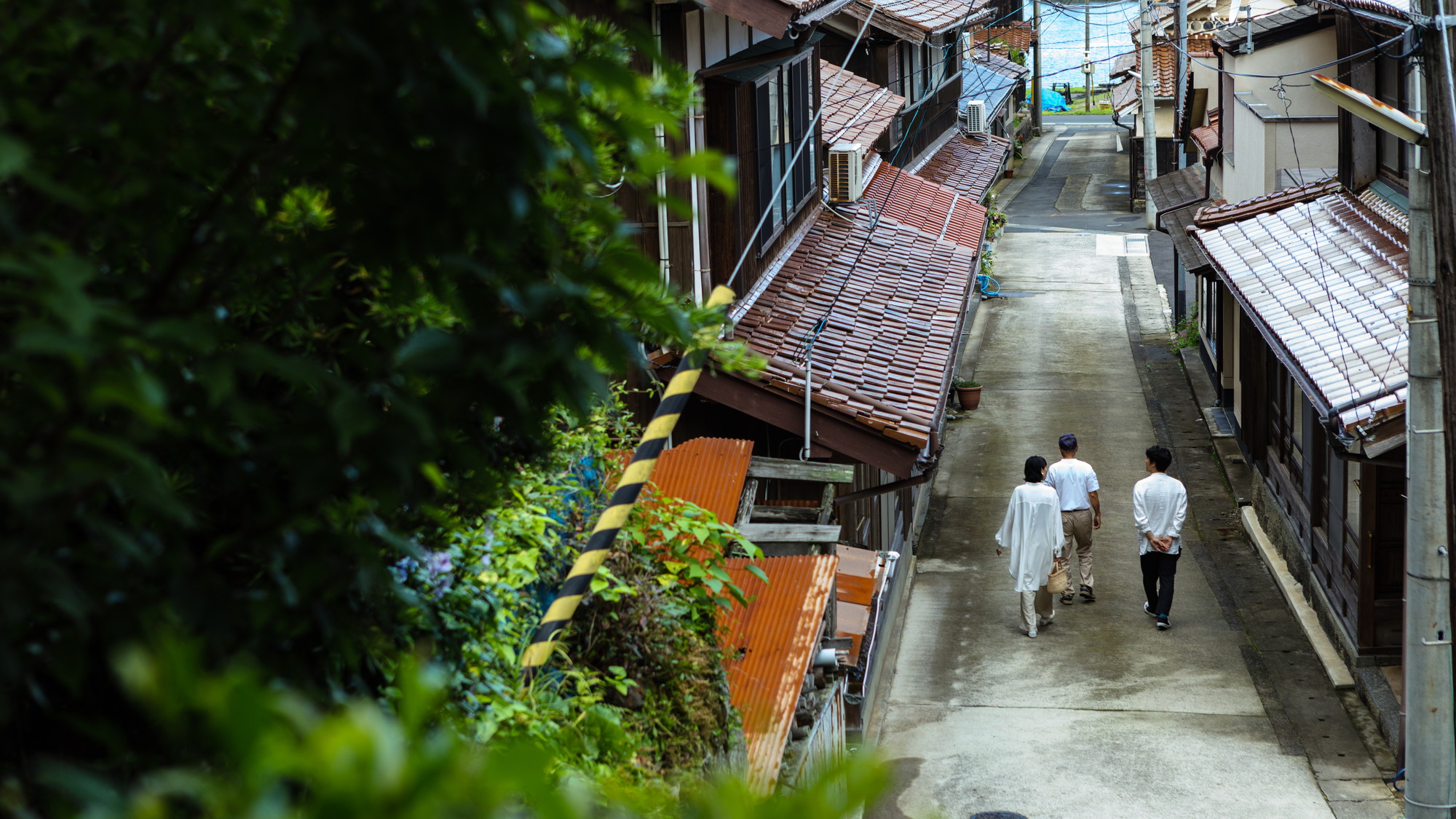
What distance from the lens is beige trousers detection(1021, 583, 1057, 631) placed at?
12.6 meters

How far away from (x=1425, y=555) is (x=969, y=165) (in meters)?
17.8

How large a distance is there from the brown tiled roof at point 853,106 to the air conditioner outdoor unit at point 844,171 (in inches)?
21.5

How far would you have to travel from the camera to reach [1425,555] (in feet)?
26.6

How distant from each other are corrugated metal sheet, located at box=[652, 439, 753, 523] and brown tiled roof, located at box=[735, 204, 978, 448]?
1597mm

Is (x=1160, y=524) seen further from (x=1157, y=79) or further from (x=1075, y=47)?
(x=1075, y=47)

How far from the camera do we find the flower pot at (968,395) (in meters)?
21.6

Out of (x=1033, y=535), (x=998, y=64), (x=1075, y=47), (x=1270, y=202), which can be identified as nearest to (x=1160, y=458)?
(x=1033, y=535)

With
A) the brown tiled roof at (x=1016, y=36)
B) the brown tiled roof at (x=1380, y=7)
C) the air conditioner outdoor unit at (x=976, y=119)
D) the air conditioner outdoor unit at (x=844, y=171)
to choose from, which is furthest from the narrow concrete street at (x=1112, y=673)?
the brown tiled roof at (x=1016, y=36)

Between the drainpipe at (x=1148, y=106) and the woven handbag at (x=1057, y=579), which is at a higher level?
the drainpipe at (x=1148, y=106)

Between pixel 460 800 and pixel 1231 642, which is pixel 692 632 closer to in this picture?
pixel 460 800

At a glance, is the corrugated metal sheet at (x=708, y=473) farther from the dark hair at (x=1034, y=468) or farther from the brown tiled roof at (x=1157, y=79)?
the brown tiled roof at (x=1157, y=79)

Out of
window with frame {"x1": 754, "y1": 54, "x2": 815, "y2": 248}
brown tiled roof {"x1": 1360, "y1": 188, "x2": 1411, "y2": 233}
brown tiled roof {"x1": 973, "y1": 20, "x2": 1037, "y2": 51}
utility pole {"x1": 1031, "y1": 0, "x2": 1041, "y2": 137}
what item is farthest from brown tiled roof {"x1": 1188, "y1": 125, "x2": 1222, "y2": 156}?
brown tiled roof {"x1": 973, "y1": 20, "x2": 1037, "y2": 51}

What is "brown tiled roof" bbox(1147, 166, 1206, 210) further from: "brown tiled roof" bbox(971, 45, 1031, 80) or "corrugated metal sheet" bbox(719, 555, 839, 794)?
"corrugated metal sheet" bbox(719, 555, 839, 794)

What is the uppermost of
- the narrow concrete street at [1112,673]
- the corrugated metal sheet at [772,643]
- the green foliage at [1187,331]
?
the corrugated metal sheet at [772,643]
